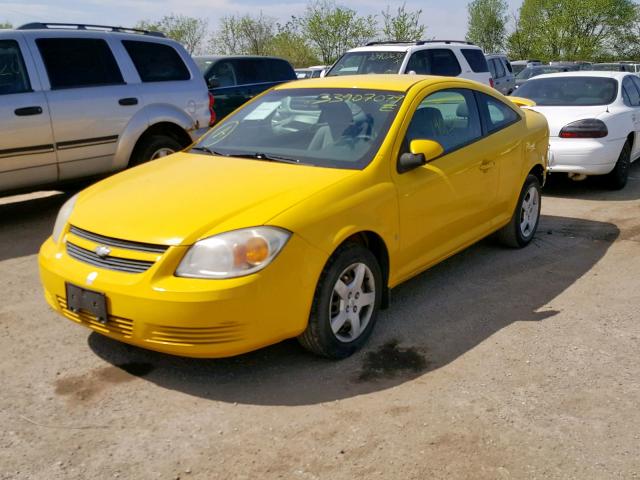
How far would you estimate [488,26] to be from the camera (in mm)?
64312

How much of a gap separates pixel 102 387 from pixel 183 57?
5.45 meters

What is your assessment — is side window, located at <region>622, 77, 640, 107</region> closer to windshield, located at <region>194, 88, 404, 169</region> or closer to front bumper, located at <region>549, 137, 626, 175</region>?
front bumper, located at <region>549, 137, 626, 175</region>

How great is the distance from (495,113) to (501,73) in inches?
538

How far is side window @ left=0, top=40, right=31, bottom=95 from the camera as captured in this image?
6395 mm

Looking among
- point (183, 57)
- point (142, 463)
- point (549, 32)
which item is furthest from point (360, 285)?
point (549, 32)

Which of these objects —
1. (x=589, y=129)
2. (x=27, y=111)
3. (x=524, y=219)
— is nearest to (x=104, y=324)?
(x=27, y=111)

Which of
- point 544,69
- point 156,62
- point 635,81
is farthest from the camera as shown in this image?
point 544,69

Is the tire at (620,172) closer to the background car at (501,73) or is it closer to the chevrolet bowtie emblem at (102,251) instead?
the chevrolet bowtie emblem at (102,251)

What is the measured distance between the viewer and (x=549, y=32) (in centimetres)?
5156

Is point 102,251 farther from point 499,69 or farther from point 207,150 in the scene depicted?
point 499,69

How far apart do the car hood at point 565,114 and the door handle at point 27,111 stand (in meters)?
5.49

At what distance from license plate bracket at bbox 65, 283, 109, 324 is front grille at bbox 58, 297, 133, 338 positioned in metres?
0.03

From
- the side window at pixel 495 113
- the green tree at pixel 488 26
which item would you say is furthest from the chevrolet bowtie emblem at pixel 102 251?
the green tree at pixel 488 26

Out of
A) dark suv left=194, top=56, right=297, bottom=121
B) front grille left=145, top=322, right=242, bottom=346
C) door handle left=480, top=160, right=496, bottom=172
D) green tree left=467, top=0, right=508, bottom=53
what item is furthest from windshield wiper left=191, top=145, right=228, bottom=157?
green tree left=467, top=0, right=508, bottom=53
